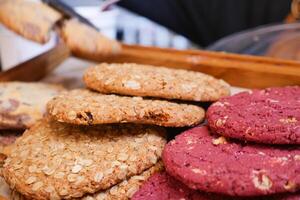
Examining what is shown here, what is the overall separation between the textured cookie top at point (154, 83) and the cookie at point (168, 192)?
0.16 meters

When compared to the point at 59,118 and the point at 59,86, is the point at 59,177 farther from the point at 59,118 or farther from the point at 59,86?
the point at 59,86

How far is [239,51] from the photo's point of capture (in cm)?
144

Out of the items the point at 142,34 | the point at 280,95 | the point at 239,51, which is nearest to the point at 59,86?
the point at 280,95

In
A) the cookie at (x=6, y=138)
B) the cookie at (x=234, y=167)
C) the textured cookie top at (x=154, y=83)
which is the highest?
the textured cookie top at (x=154, y=83)

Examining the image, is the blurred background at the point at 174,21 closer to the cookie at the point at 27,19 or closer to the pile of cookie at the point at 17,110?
the cookie at the point at 27,19

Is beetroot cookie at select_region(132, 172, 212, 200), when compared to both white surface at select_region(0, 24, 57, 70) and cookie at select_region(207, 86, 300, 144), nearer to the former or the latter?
cookie at select_region(207, 86, 300, 144)

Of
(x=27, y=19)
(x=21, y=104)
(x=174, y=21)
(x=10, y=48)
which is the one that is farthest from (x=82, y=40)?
(x=174, y=21)

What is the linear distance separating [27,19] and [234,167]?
0.66 meters

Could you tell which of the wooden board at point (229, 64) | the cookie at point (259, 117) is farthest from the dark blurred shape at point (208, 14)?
the cookie at point (259, 117)

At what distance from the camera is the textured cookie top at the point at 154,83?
0.66 meters

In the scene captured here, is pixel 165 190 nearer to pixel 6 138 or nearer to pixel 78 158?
pixel 78 158

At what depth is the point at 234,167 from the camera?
491mm

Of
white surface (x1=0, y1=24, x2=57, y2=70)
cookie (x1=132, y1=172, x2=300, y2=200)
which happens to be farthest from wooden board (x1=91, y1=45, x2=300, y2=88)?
white surface (x1=0, y1=24, x2=57, y2=70)

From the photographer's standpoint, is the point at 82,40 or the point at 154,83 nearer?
the point at 154,83
